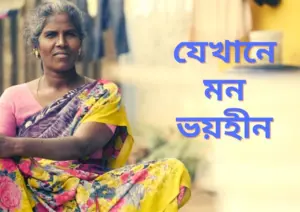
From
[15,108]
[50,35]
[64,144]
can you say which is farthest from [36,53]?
[64,144]

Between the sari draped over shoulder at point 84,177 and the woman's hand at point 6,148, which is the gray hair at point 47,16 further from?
the woman's hand at point 6,148

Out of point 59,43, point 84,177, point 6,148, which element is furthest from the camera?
point 59,43

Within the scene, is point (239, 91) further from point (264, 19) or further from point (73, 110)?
point (73, 110)

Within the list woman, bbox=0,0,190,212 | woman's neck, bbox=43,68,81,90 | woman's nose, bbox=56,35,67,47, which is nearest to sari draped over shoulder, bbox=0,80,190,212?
woman, bbox=0,0,190,212

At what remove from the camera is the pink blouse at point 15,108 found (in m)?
2.88

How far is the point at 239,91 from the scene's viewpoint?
294 cm

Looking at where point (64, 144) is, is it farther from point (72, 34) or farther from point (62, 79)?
point (72, 34)

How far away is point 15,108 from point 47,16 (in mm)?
445

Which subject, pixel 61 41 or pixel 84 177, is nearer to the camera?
pixel 84 177

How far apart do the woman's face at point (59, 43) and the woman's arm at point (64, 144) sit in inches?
13.7

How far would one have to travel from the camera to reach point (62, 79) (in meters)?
2.96

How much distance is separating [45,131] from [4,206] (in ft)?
1.45

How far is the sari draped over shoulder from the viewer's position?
255 centimetres

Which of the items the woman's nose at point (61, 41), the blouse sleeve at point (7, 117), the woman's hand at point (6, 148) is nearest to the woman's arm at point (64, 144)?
the woman's hand at point (6, 148)
